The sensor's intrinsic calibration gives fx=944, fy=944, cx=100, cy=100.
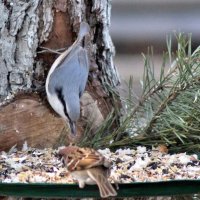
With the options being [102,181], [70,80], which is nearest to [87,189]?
[102,181]

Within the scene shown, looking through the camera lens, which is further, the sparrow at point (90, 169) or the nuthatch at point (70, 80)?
the nuthatch at point (70, 80)

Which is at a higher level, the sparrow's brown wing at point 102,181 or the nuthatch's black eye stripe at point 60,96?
the nuthatch's black eye stripe at point 60,96

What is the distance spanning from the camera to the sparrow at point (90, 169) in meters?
2.06

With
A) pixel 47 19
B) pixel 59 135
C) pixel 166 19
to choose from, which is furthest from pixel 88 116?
pixel 166 19

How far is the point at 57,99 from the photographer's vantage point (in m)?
2.60

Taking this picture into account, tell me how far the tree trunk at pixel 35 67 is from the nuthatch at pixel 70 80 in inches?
1.8

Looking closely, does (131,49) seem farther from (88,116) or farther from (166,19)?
(88,116)

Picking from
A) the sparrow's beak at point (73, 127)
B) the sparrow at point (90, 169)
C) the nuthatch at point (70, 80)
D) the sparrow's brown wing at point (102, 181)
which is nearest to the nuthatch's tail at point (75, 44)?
the nuthatch at point (70, 80)

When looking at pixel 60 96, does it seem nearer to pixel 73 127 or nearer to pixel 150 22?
pixel 73 127

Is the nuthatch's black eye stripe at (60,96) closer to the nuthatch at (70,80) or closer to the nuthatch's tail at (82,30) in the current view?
the nuthatch at (70,80)

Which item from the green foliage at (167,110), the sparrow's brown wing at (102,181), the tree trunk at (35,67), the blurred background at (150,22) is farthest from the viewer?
the blurred background at (150,22)

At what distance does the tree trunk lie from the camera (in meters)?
2.61

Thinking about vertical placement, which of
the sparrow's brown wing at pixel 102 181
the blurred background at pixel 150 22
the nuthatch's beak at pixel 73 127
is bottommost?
the blurred background at pixel 150 22

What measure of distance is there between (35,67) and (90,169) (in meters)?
0.64
